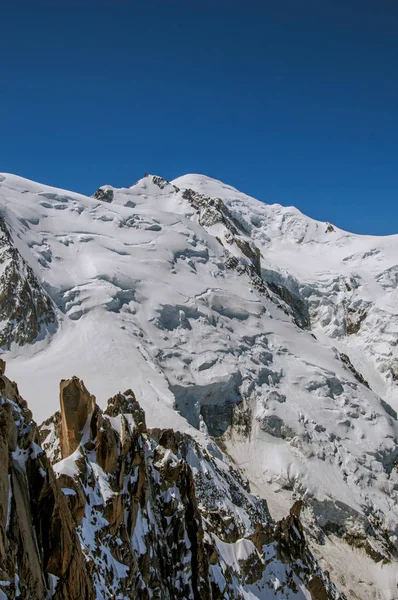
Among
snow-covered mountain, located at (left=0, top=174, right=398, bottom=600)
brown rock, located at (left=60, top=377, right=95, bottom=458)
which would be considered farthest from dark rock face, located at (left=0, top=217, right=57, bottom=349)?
brown rock, located at (left=60, top=377, right=95, bottom=458)

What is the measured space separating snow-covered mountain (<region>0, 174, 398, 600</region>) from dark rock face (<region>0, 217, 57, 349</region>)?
0.78 ft

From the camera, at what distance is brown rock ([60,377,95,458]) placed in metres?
22.9

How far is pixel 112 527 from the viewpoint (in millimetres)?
21391

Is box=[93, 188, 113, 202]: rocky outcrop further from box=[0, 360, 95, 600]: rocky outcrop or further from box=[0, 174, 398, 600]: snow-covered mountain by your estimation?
box=[0, 360, 95, 600]: rocky outcrop

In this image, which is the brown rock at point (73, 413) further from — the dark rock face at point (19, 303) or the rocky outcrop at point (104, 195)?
the rocky outcrop at point (104, 195)

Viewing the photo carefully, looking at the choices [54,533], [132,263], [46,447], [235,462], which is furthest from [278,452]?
[54,533]

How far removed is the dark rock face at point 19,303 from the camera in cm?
8725

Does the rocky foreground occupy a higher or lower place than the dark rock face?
lower

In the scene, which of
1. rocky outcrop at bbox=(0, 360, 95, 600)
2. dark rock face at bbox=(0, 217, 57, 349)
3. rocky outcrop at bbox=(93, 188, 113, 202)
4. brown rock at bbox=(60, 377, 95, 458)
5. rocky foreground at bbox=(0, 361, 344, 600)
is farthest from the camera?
rocky outcrop at bbox=(93, 188, 113, 202)

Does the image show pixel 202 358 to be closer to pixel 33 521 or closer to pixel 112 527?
pixel 112 527

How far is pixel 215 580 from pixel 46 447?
41.4 ft

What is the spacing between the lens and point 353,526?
86.4m

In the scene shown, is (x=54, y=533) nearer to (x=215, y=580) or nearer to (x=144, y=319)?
(x=215, y=580)

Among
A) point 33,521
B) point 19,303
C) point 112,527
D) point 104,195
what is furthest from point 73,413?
point 104,195
